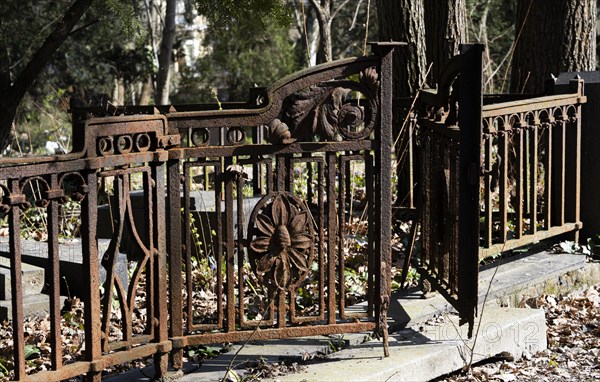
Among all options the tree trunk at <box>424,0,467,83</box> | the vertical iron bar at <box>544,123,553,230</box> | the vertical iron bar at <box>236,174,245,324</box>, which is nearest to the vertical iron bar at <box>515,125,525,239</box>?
the vertical iron bar at <box>544,123,553,230</box>

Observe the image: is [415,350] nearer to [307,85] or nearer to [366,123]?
[366,123]

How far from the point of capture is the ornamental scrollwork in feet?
15.6

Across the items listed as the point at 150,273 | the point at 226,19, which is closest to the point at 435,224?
the point at 150,273

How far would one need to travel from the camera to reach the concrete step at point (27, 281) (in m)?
6.30

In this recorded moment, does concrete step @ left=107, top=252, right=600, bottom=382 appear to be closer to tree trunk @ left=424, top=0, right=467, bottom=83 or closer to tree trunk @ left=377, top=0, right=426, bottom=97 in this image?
tree trunk @ left=377, top=0, right=426, bottom=97

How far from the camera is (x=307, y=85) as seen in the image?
4.76 metres

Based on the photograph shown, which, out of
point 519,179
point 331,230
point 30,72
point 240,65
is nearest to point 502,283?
point 519,179

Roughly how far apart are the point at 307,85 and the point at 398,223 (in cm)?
406

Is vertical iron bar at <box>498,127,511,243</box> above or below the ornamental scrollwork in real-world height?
below

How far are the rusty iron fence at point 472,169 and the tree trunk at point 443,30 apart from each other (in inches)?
47.7

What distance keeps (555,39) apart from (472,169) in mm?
5912

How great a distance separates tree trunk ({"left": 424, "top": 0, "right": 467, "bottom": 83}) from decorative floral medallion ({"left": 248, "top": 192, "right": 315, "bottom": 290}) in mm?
4638

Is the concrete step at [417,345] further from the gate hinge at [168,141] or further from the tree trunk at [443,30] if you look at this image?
the tree trunk at [443,30]

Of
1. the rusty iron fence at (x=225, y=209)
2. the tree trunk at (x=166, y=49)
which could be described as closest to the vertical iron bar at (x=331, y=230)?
A: the rusty iron fence at (x=225, y=209)
